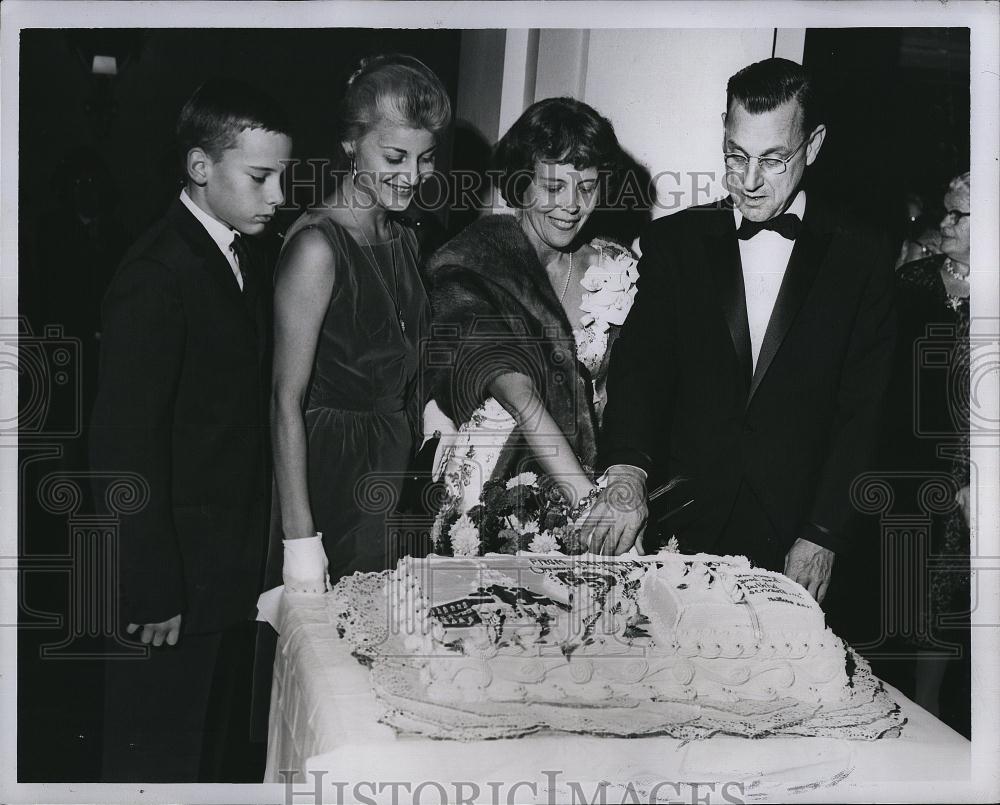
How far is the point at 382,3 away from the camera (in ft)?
10.2

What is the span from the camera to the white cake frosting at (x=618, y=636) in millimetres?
2668

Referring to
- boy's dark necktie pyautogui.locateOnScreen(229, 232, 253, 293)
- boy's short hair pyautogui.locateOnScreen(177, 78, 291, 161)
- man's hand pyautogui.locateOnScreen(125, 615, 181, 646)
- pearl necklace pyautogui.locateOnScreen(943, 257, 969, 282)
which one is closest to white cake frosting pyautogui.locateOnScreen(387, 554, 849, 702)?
man's hand pyautogui.locateOnScreen(125, 615, 181, 646)

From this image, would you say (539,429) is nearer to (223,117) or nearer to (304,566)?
(304,566)

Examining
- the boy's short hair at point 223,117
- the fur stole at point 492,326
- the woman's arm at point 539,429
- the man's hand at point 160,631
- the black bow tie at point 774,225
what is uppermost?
the boy's short hair at point 223,117

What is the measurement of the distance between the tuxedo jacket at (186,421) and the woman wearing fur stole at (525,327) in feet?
1.71

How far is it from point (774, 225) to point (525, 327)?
2.63ft

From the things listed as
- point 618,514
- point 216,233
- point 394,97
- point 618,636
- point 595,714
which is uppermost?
point 394,97

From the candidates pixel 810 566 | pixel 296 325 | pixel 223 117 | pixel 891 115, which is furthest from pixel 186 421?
pixel 891 115

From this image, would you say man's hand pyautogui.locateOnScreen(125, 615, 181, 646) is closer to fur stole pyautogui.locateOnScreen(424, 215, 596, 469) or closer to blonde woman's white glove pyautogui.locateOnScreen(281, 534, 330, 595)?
blonde woman's white glove pyautogui.locateOnScreen(281, 534, 330, 595)

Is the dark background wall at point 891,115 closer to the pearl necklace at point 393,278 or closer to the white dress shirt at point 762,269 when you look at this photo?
the white dress shirt at point 762,269

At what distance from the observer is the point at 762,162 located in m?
3.16

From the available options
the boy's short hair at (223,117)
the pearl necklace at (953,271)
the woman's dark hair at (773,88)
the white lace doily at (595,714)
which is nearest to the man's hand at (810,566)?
the white lace doily at (595,714)

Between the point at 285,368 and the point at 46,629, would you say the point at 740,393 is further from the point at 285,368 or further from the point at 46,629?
the point at 46,629

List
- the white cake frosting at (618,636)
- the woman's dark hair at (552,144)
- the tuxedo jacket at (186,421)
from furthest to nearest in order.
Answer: the woman's dark hair at (552,144) < the tuxedo jacket at (186,421) < the white cake frosting at (618,636)
